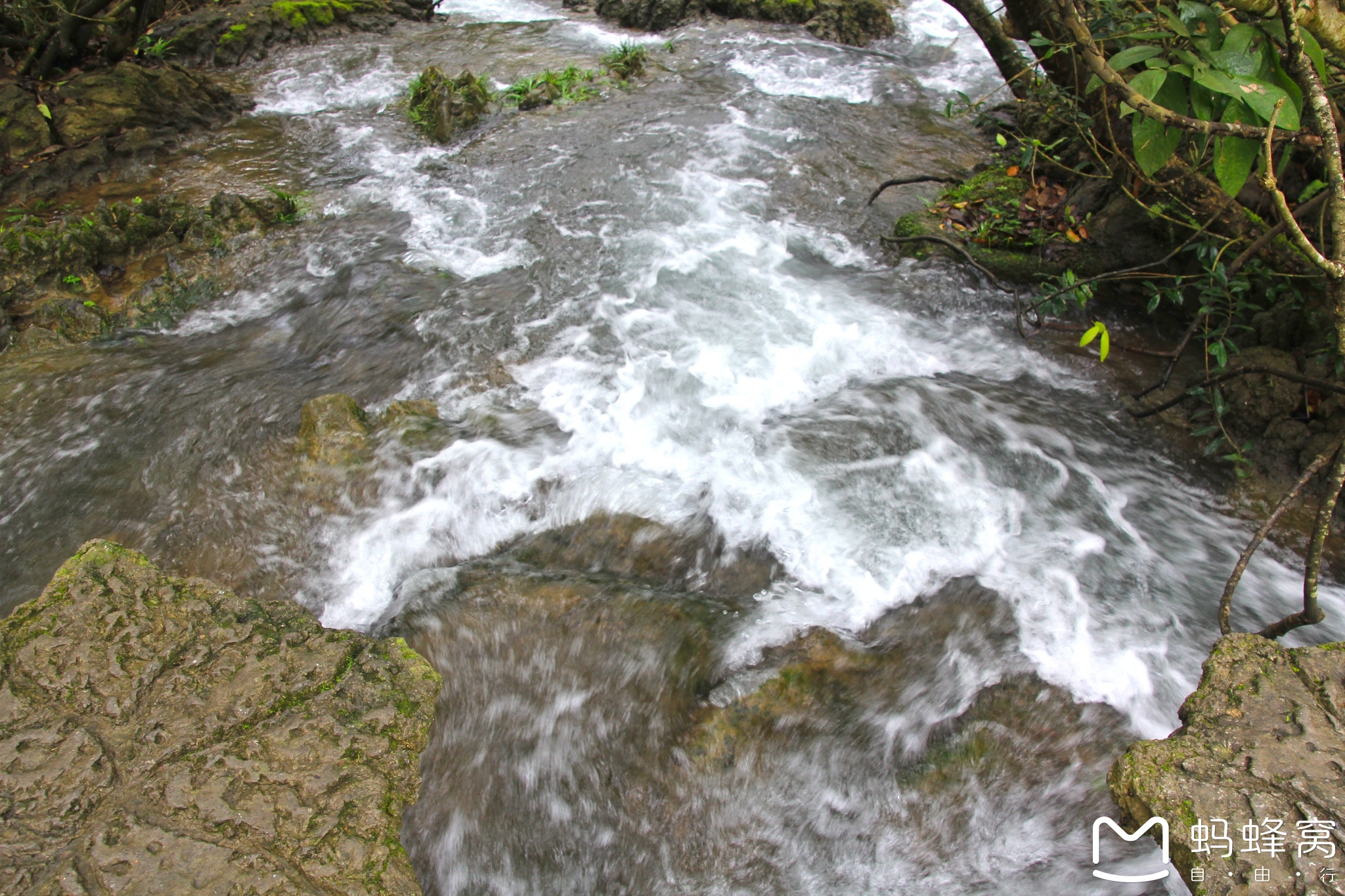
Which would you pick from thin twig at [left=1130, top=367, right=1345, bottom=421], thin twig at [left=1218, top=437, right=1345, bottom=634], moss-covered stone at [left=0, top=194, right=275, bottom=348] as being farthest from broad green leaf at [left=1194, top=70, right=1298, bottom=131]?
moss-covered stone at [left=0, top=194, right=275, bottom=348]

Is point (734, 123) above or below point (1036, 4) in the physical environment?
below

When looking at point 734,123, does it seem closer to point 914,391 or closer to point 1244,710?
point 914,391

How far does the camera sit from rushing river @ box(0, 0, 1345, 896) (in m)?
2.63

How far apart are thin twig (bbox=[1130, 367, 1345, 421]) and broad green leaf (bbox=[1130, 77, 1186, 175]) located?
4.23 ft

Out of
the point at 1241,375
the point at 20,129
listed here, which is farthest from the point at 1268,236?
the point at 20,129

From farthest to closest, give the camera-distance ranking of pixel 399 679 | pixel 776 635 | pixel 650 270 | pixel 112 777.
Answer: pixel 650 270 → pixel 776 635 → pixel 399 679 → pixel 112 777

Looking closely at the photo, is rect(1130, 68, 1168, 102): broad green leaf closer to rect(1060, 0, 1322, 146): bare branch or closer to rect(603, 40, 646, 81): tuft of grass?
rect(1060, 0, 1322, 146): bare branch

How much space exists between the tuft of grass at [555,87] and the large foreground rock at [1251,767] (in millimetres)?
7714

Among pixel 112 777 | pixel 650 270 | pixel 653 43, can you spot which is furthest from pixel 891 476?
pixel 653 43

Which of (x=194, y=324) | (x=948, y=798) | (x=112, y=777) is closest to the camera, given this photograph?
(x=112, y=777)

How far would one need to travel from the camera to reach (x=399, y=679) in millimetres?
2283

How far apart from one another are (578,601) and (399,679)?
0.89 meters

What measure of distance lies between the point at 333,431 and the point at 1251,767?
3.97 m

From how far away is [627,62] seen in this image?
8391 millimetres
